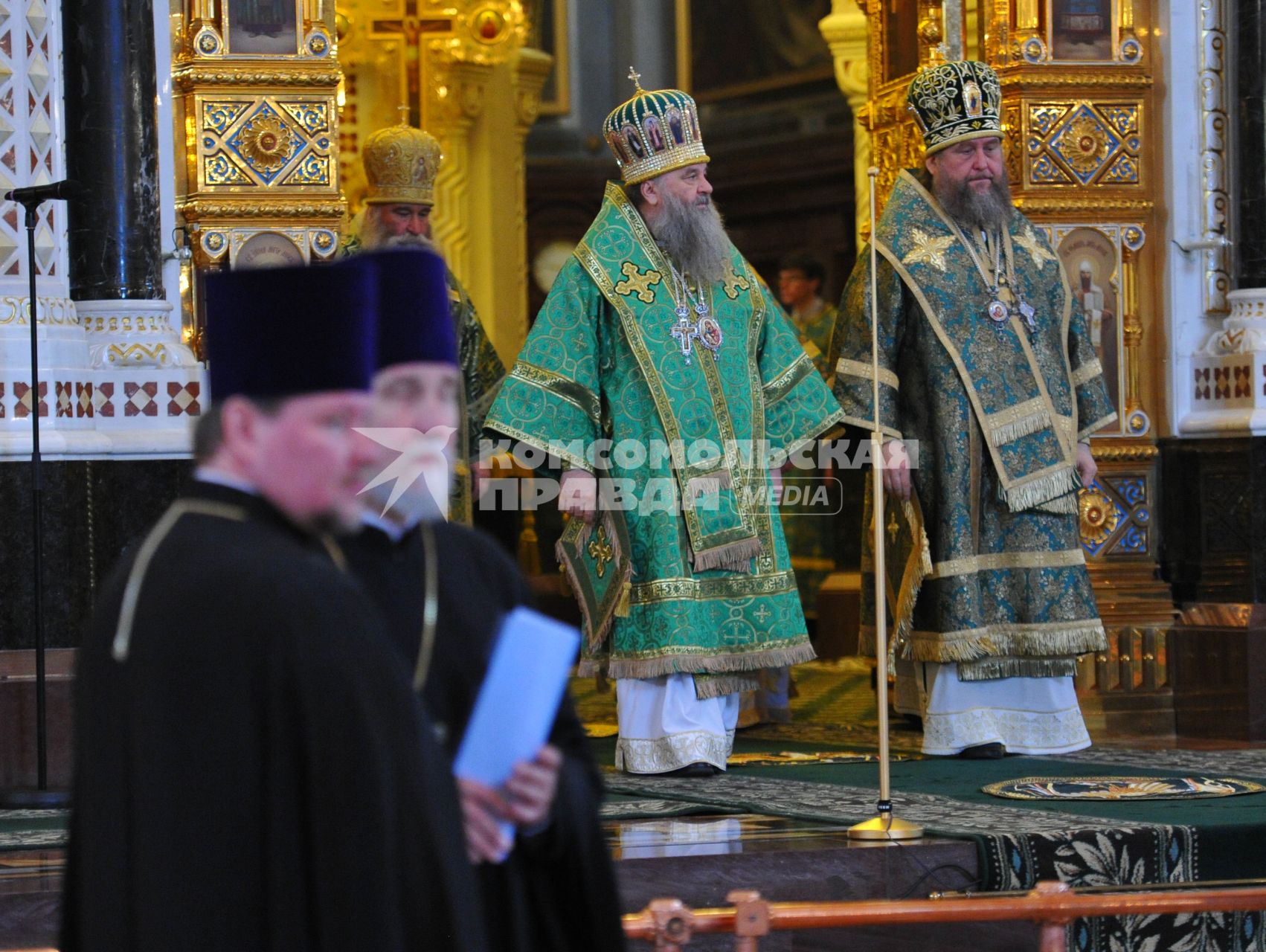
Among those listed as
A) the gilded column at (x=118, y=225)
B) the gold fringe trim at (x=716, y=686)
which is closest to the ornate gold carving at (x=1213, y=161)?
the gold fringe trim at (x=716, y=686)

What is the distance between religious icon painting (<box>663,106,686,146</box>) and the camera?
248 inches

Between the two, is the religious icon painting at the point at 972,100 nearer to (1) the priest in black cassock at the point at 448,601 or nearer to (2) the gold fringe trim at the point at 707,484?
(2) the gold fringe trim at the point at 707,484

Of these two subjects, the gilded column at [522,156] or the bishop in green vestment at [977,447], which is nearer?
the bishop in green vestment at [977,447]

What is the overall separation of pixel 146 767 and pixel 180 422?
4.53 meters

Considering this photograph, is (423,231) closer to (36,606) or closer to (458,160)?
(36,606)

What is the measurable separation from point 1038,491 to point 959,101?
1241mm

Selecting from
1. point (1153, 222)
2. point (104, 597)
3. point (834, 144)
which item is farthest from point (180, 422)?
point (834, 144)

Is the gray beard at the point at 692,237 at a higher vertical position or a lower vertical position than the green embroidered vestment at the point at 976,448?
higher

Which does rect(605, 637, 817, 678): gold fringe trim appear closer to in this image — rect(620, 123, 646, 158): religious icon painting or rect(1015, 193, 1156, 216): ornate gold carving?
rect(620, 123, 646, 158): religious icon painting

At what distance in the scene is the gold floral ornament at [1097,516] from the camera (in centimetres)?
754

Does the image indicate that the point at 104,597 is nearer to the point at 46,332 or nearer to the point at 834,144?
the point at 46,332

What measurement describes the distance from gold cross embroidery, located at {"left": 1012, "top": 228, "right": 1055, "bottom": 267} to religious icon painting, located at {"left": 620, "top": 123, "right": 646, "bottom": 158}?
127 centimetres

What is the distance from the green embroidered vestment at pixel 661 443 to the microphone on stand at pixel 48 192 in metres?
1.32

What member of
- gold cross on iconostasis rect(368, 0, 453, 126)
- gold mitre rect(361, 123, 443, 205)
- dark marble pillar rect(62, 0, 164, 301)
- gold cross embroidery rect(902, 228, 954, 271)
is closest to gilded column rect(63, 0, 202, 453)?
dark marble pillar rect(62, 0, 164, 301)
